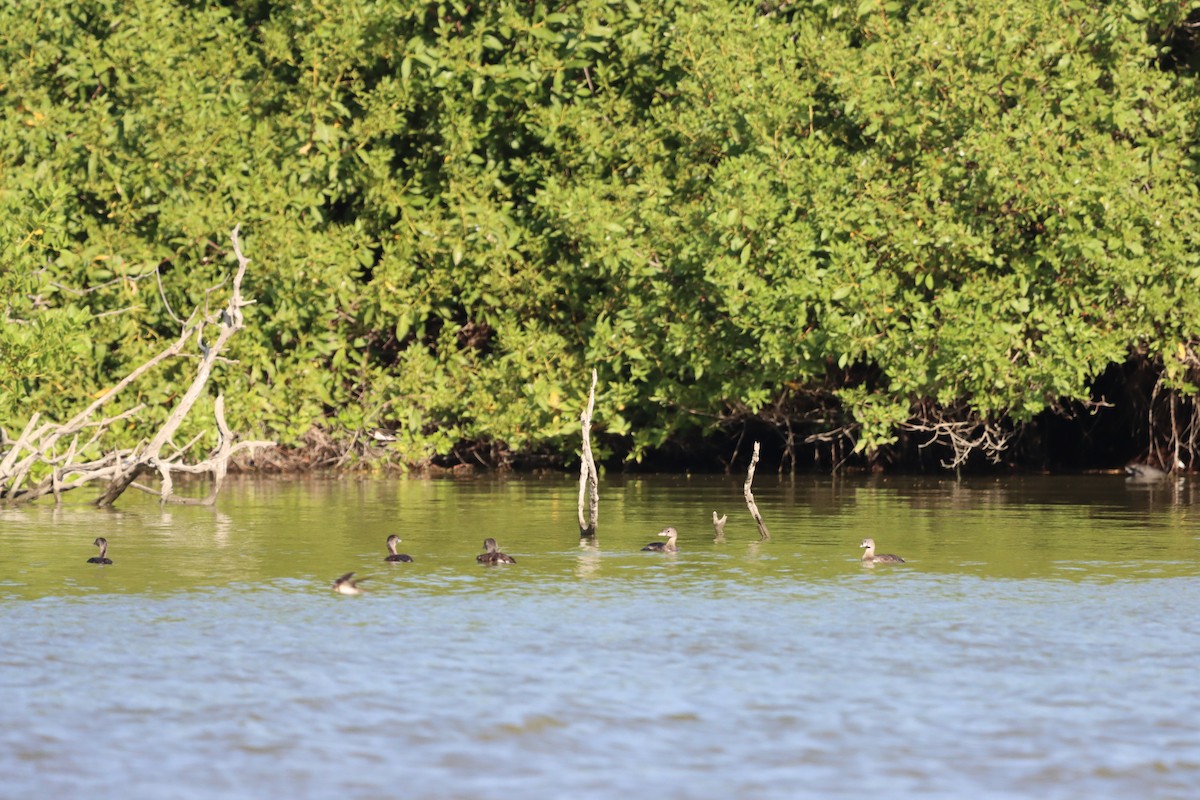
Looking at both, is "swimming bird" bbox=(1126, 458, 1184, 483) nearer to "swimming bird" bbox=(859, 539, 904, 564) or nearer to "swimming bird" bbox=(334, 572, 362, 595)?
"swimming bird" bbox=(859, 539, 904, 564)

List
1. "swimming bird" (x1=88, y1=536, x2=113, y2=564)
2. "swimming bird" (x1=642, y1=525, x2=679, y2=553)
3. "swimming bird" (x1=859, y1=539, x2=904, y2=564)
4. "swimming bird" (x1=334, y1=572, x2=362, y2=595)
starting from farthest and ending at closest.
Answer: "swimming bird" (x1=642, y1=525, x2=679, y2=553), "swimming bird" (x1=859, y1=539, x2=904, y2=564), "swimming bird" (x1=88, y1=536, x2=113, y2=564), "swimming bird" (x1=334, y1=572, x2=362, y2=595)

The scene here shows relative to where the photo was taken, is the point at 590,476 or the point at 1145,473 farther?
the point at 1145,473

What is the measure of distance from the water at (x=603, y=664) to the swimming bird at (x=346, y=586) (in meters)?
0.16

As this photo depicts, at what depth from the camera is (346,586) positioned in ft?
50.0

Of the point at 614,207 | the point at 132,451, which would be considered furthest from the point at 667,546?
the point at 614,207

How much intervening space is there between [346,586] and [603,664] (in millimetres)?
3879

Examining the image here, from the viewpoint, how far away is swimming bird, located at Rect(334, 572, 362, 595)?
15234 millimetres

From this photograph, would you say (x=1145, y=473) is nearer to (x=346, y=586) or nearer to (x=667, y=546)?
(x=667, y=546)

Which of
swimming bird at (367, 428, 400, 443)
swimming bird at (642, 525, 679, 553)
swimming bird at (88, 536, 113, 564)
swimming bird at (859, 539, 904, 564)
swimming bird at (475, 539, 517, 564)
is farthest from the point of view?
swimming bird at (367, 428, 400, 443)

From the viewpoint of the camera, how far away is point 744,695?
1100 cm

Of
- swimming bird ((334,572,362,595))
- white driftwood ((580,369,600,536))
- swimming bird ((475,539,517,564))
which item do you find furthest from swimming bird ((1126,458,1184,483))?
swimming bird ((334,572,362,595))

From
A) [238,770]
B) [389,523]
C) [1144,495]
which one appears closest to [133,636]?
[238,770]

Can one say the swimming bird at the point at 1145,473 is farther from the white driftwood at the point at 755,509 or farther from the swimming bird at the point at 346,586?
the swimming bird at the point at 346,586

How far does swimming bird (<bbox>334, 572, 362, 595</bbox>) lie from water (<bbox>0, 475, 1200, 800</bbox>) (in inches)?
6.2
